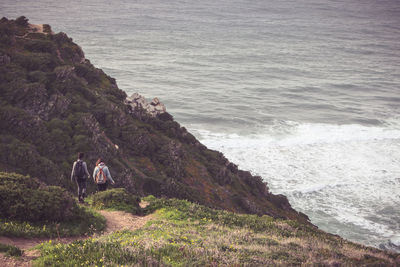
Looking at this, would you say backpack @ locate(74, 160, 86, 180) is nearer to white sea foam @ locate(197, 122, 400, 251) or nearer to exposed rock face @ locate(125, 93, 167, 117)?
exposed rock face @ locate(125, 93, 167, 117)

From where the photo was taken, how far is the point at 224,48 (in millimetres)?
95875

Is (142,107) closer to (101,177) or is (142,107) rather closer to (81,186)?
(101,177)

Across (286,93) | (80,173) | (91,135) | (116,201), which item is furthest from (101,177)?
(286,93)

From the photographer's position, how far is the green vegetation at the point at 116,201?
13.7 metres

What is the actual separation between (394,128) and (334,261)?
43013mm

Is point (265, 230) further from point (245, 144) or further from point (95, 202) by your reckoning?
point (245, 144)

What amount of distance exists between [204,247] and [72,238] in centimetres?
401

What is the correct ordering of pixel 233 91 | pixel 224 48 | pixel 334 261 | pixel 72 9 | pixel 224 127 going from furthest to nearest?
1. pixel 72 9
2. pixel 224 48
3. pixel 233 91
4. pixel 224 127
5. pixel 334 261

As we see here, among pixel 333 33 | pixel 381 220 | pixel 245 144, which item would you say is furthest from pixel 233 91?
pixel 333 33

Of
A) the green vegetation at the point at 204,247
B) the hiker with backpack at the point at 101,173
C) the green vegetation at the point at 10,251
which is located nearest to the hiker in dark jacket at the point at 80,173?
the hiker with backpack at the point at 101,173

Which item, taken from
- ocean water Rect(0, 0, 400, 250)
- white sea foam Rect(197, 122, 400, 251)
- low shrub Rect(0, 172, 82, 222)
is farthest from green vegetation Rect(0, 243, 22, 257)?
white sea foam Rect(197, 122, 400, 251)

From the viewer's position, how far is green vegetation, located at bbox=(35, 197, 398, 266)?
311 inches

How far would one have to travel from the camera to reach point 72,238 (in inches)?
412

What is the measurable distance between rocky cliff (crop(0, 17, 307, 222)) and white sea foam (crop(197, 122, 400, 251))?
4.91 metres
